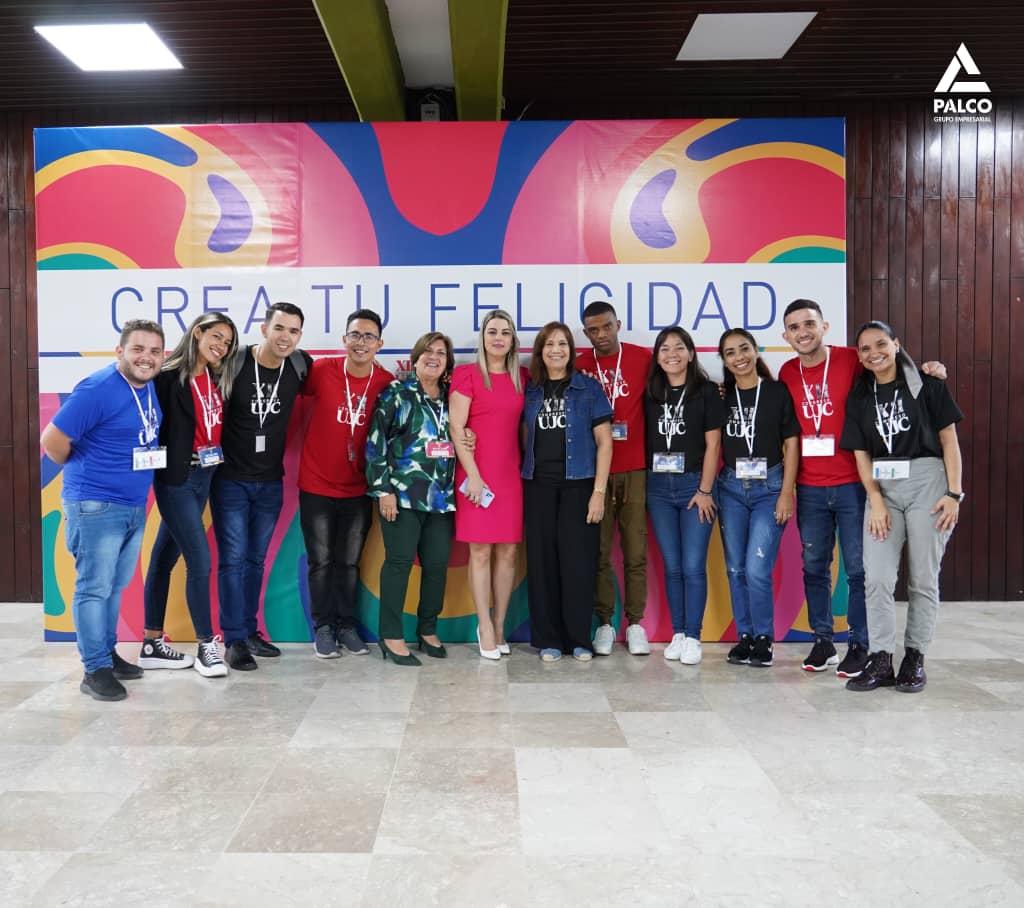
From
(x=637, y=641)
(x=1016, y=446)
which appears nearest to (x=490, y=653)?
A: (x=637, y=641)

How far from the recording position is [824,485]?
3859 mm

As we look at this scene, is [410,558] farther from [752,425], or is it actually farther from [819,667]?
[819,667]

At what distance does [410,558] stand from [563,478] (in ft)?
2.92

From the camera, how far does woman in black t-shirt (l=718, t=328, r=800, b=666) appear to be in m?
3.95

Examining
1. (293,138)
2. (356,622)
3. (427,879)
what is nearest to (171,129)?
(293,138)

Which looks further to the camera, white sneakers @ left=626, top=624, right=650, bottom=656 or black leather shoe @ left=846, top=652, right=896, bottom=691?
white sneakers @ left=626, top=624, right=650, bottom=656

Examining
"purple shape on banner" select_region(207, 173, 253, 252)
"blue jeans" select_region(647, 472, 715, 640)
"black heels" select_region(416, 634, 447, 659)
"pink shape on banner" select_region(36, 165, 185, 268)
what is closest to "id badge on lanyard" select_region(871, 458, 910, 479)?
"blue jeans" select_region(647, 472, 715, 640)

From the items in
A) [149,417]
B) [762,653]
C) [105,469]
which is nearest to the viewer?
[105,469]

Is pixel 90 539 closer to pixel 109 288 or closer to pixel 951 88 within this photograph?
pixel 109 288

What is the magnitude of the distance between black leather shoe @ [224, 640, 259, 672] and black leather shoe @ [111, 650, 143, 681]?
0.41m

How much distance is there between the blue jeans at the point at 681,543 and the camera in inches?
163

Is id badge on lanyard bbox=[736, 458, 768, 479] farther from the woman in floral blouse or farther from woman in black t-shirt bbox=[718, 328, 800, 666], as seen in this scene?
the woman in floral blouse

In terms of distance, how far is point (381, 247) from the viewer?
452cm

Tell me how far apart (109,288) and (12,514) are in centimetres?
228
